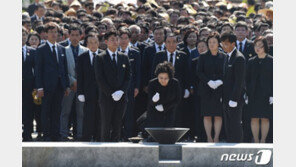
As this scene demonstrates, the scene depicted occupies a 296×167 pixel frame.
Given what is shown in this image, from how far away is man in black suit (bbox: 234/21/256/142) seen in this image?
16.0m

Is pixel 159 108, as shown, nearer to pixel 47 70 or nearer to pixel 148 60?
pixel 148 60

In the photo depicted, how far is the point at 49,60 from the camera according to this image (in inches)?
621

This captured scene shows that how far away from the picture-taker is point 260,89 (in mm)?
15562

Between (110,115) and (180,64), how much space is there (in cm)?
219

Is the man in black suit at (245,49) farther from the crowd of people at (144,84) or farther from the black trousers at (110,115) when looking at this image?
the black trousers at (110,115)

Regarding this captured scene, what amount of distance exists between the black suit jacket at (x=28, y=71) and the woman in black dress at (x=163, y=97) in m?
2.85

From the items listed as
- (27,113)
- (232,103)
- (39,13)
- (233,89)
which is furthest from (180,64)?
(39,13)

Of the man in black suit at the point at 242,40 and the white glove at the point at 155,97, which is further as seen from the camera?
the man in black suit at the point at 242,40

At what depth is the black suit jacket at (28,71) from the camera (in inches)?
635

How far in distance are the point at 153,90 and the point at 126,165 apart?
86.9 inches

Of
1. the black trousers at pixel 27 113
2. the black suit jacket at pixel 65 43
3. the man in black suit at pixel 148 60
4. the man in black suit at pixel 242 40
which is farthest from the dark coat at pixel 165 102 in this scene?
the black suit jacket at pixel 65 43

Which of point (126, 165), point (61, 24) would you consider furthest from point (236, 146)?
point (61, 24)

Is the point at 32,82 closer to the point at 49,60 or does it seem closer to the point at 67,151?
the point at 49,60

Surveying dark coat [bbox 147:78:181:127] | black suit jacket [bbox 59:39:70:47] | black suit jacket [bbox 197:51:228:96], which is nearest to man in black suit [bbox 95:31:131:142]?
dark coat [bbox 147:78:181:127]
